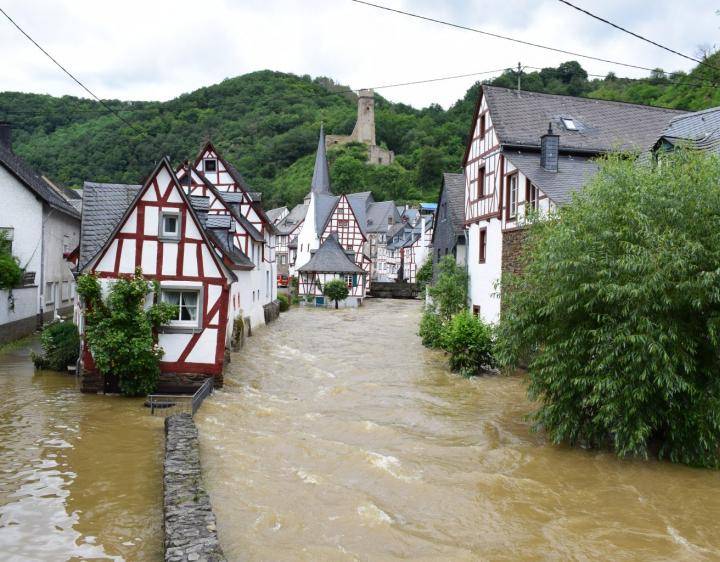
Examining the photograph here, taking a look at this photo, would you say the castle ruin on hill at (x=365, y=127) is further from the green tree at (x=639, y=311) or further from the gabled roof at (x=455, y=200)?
the green tree at (x=639, y=311)

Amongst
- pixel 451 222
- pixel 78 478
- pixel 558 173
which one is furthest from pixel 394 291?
pixel 78 478

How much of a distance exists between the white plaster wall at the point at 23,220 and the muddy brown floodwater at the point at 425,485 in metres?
13.8

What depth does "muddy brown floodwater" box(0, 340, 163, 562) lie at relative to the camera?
7.62 meters

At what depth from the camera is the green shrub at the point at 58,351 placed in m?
18.3

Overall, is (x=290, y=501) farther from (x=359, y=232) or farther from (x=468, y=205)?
(x=359, y=232)

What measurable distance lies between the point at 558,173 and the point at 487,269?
461 centimetres

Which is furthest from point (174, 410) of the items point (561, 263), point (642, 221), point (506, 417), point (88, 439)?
point (642, 221)

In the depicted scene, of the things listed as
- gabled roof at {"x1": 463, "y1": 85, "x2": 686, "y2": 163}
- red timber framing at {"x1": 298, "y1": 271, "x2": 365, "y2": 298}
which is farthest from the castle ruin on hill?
gabled roof at {"x1": 463, "y1": 85, "x2": 686, "y2": 163}

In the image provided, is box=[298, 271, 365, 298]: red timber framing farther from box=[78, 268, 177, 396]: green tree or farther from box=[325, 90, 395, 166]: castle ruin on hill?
box=[325, 90, 395, 166]: castle ruin on hill

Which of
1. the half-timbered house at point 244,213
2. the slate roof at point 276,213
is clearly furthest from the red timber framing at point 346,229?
the slate roof at point 276,213

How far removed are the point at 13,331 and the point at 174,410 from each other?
41.8 ft

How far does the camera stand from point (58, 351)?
60.0ft

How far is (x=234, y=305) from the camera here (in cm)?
2403

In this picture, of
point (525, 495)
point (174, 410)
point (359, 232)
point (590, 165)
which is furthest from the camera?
point (359, 232)
